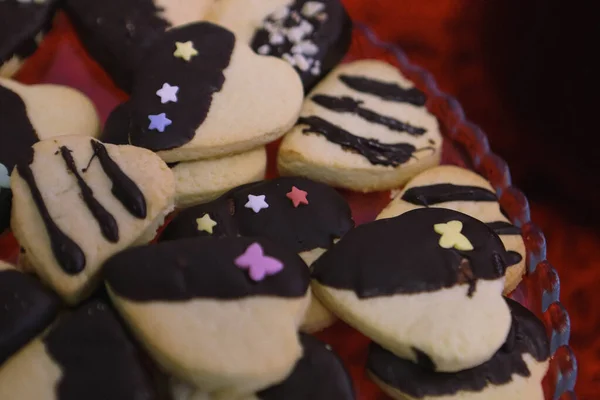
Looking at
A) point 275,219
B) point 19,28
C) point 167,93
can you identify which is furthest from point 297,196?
point 19,28

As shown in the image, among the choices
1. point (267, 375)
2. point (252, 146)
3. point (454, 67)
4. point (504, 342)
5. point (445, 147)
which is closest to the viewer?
point (267, 375)

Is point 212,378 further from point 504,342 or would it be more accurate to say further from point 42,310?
point 504,342

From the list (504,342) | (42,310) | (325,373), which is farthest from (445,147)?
(42,310)

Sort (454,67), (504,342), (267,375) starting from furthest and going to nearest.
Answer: (454,67) → (504,342) → (267,375)

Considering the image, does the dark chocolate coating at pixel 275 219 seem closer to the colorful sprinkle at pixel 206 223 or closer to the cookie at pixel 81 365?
the colorful sprinkle at pixel 206 223

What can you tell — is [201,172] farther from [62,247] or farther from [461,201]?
[461,201]

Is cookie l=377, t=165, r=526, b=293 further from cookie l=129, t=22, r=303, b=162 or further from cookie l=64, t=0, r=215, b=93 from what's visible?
cookie l=64, t=0, r=215, b=93

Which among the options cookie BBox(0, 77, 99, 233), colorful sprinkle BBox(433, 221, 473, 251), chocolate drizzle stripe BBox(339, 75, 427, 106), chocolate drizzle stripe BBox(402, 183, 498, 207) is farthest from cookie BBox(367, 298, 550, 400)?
cookie BBox(0, 77, 99, 233)
